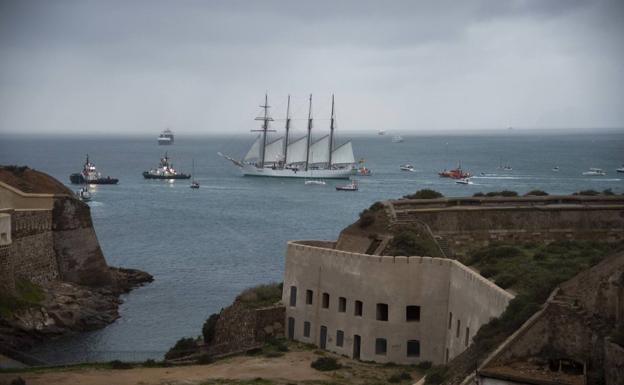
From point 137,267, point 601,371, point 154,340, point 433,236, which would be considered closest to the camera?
point 601,371

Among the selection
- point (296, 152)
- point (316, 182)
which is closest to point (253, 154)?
point (296, 152)

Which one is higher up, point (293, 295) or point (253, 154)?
point (253, 154)

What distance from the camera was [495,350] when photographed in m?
21.2

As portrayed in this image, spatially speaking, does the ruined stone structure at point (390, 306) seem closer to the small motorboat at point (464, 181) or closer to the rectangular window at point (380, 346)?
→ the rectangular window at point (380, 346)

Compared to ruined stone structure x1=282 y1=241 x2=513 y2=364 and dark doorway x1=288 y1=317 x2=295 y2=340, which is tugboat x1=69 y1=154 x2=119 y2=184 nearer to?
dark doorway x1=288 y1=317 x2=295 y2=340

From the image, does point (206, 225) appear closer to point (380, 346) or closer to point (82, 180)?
point (82, 180)

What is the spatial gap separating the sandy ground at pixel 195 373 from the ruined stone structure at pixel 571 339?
31.9 ft

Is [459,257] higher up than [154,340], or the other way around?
[459,257]

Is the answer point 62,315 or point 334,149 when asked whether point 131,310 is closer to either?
point 62,315

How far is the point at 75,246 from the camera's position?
5447 cm

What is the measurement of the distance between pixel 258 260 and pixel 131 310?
1844 cm

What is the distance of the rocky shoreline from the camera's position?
4300cm

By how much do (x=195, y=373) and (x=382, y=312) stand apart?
616 centimetres

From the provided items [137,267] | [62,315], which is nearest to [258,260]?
[137,267]
